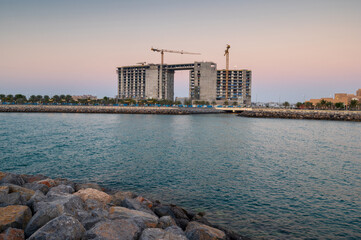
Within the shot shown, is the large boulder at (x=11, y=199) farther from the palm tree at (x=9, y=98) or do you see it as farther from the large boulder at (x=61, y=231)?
the palm tree at (x=9, y=98)

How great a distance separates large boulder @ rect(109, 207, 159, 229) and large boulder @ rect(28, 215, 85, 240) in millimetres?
1946

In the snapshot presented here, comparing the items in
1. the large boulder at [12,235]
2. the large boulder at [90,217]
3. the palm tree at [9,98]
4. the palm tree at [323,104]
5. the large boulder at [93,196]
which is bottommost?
the large boulder at [93,196]

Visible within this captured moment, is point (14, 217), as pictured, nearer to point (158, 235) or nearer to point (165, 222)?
point (158, 235)

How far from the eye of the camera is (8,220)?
7531 mm

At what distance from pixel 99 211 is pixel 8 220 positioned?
8.98 feet

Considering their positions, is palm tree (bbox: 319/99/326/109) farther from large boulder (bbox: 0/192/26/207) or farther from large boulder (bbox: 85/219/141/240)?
large boulder (bbox: 0/192/26/207)

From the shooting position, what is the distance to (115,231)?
727cm

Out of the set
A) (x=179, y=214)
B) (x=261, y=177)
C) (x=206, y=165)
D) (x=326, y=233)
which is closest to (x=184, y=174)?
(x=206, y=165)

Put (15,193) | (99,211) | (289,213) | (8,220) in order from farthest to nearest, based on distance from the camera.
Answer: (289,213) < (15,193) < (99,211) < (8,220)

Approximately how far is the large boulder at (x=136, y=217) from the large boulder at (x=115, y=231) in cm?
54

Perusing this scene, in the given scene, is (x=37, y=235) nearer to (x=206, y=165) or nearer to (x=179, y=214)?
(x=179, y=214)

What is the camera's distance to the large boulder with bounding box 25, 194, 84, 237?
7.52 meters

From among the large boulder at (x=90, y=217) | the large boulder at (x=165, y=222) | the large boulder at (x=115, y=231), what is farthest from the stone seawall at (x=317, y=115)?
the large boulder at (x=115, y=231)

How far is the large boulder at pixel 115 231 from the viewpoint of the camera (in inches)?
274
